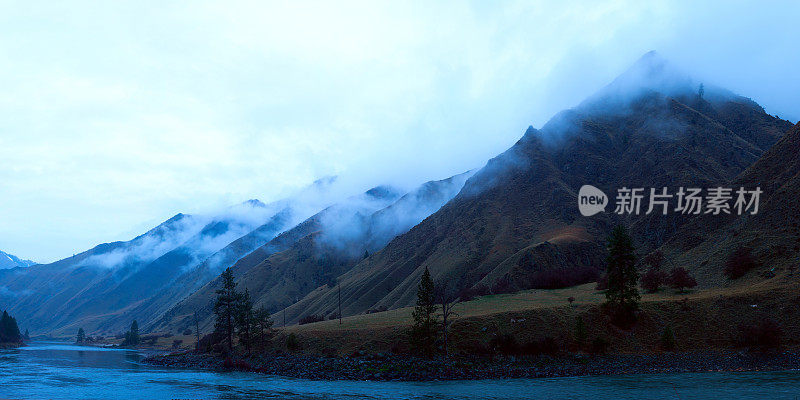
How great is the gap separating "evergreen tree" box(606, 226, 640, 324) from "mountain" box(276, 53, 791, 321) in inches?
1209

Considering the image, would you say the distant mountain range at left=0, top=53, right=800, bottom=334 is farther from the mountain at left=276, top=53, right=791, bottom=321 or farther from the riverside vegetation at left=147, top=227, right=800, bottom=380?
the riverside vegetation at left=147, top=227, right=800, bottom=380

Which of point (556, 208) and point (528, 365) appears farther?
point (556, 208)

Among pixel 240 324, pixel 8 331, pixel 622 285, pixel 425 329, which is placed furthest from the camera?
pixel 8 331

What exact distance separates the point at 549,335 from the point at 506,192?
108830 mm

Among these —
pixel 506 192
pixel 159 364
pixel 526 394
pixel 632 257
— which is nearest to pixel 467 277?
pixel 506 192

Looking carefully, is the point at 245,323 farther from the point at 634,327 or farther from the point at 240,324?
the point at 634,327

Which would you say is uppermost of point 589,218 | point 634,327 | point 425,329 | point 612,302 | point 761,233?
point 589,218

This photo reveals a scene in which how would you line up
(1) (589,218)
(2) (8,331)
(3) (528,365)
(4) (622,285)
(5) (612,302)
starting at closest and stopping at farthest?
(3) (528,365), (4) (622,285), (5) (612,302), (1) (589,218), (2) (8,331)

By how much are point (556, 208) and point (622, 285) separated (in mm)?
86994

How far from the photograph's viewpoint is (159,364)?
106 m

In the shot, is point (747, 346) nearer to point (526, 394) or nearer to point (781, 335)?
point (781, 335)

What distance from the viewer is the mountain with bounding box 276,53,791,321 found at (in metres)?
129

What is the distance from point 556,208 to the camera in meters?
158

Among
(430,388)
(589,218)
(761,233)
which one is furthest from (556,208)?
(430,388)
